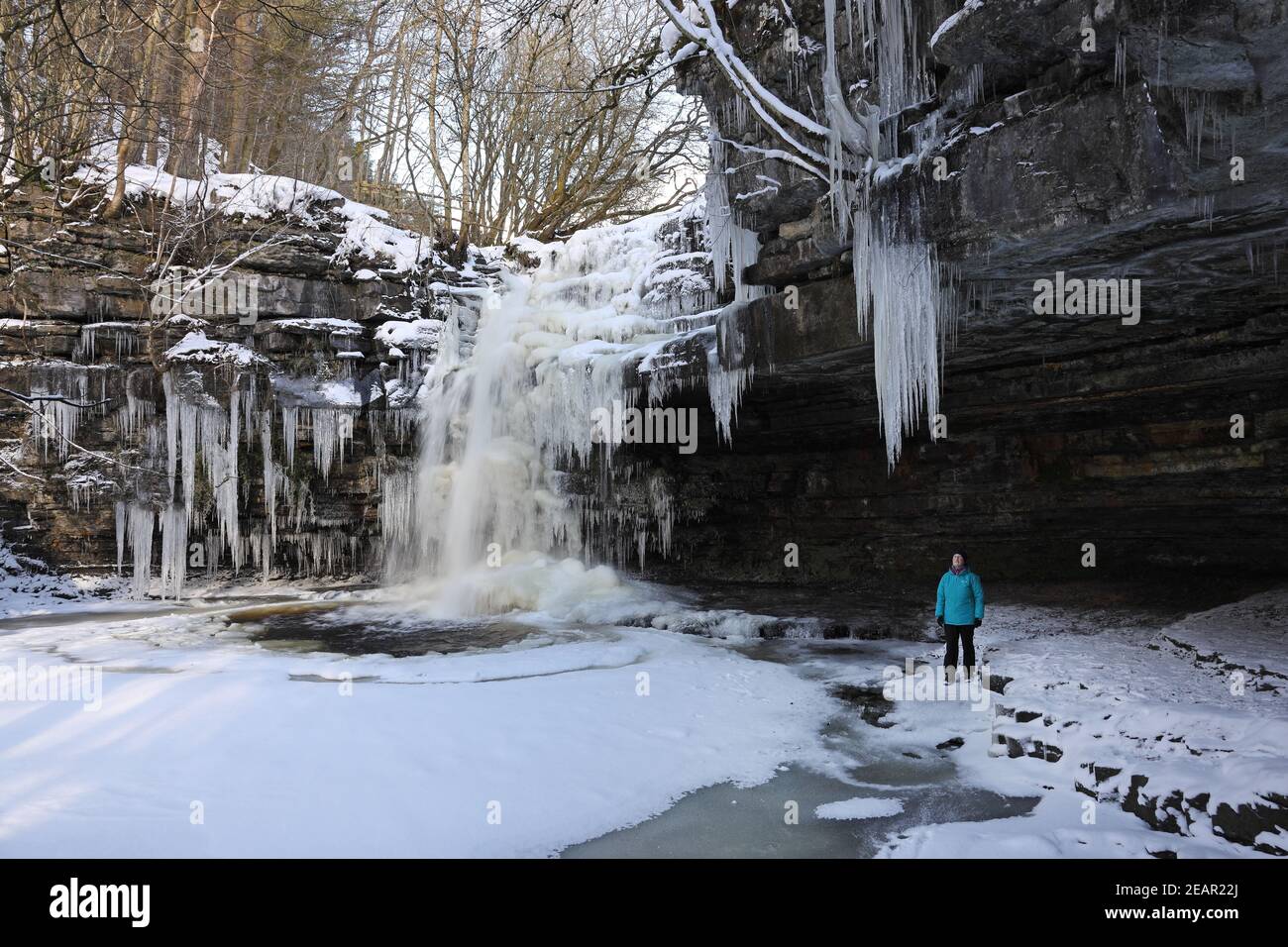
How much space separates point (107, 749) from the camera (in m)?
4.57

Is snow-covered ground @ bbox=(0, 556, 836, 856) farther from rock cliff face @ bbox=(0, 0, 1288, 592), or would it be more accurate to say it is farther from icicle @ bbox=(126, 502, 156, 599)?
icicle @ bbox=(126, 502, 156, 599)

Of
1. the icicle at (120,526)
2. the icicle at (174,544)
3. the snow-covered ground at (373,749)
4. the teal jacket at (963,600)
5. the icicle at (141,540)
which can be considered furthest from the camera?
the icicle at (174,544)

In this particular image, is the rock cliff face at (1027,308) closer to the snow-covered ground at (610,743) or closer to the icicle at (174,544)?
the snow-covered ground at (610,743)

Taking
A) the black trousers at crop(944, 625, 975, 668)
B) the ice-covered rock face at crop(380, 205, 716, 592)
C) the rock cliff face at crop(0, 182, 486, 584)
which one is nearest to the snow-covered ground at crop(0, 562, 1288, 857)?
the black trousers at crop(944, 625, 975, 668)

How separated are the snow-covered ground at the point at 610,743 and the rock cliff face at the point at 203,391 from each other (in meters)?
5.32

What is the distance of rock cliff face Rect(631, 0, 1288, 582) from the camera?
5035mm

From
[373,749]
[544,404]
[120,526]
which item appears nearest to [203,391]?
[120,526]

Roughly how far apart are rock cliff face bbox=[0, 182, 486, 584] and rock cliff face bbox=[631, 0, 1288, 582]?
555cm

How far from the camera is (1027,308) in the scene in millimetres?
7328

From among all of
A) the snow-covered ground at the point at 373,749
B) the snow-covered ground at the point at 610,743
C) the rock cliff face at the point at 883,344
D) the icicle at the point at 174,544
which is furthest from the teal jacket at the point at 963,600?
the icicle at the point at 174,544

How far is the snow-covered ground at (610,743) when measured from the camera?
396 cm

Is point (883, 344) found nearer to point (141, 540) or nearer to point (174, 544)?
point (174, 544)

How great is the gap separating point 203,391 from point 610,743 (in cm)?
1089

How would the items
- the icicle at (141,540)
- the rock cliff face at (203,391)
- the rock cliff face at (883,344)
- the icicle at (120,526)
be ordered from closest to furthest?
Result: the rock cliff face at (883,344), the icicle at (120,526), the rock cliff face at (203,391), the icicle at (141,540)
